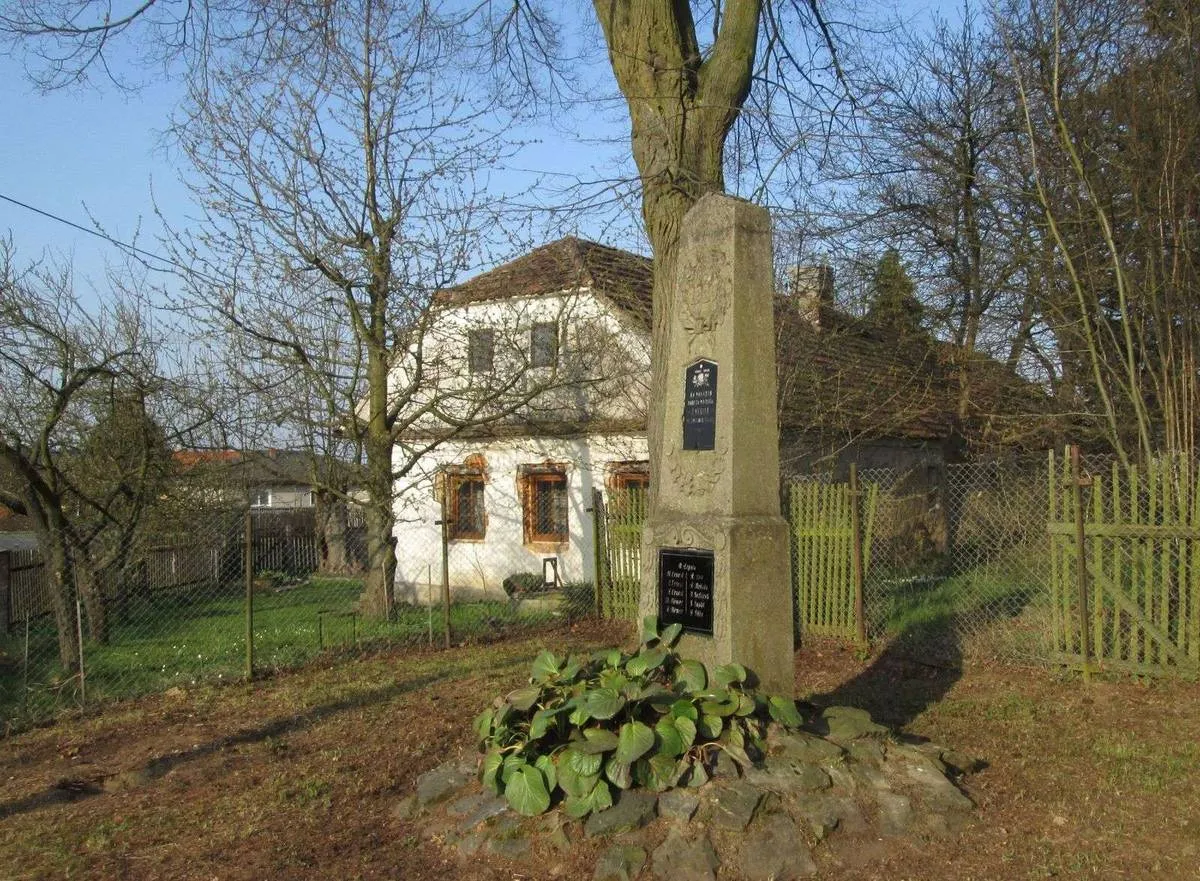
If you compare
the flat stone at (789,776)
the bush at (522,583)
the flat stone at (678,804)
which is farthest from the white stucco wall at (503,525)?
the flat stone at (678,804)

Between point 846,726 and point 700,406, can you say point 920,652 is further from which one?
point 700,406

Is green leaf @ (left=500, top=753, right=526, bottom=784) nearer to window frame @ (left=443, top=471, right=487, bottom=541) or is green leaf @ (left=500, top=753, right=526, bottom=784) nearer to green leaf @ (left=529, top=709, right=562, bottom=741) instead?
green leaf @ (left=529, top=709, right=562, bottom=741)

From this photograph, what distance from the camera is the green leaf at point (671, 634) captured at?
5.64m

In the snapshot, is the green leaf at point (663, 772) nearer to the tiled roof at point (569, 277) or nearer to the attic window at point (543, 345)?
the attic window at point (543, 345)

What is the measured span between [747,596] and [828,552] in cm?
495

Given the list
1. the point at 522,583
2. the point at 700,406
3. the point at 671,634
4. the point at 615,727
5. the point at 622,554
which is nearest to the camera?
the point at 615,727

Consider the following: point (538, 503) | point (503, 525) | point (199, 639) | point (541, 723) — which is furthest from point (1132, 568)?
point (503, 525)

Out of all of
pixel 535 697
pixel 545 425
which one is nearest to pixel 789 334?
pixel 545 425

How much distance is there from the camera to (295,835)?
514 centimetres

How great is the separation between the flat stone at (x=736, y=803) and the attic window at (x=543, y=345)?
918 centimetres

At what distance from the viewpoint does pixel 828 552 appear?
1024cm

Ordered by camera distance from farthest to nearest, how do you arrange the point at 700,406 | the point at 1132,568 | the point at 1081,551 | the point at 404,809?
the point at 1132,568 → the point at 1081,551 → the point at 700,406 → the point at 404,809

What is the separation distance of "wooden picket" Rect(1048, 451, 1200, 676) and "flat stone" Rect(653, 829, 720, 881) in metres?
4.55

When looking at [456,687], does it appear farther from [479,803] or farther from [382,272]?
[382,272]
